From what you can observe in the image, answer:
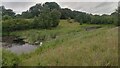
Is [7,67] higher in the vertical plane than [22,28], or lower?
higher

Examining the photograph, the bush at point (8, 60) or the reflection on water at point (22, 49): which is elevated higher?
the bush at point (8, 60)

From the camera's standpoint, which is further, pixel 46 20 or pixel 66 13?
pixel 66 13

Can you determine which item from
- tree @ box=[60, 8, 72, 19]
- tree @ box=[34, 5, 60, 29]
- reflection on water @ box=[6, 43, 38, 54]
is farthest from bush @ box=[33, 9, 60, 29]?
reflection on water @ box=[6, 43, 38, 54]

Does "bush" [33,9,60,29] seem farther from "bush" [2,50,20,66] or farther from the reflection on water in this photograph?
"bush" [2,50,20,66]

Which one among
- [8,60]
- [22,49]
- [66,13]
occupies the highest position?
[8,60]

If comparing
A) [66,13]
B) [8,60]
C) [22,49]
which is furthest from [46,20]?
[8,60]

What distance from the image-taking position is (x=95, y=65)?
662 centimetres

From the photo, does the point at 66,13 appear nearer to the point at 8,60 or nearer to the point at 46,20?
the point at 46,20

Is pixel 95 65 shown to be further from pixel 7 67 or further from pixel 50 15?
pixel 50 15

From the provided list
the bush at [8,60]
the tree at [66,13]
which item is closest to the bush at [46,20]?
the tree at [66,13]

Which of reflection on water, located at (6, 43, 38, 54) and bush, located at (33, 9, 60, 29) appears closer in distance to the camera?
reflection on water, located at (6, 43, 38, 54)

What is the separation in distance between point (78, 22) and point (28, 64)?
74.1m

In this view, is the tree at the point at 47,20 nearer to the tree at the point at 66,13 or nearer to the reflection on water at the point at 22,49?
the tree at the point at 66,13

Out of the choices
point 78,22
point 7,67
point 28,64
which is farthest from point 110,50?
point 78,22
